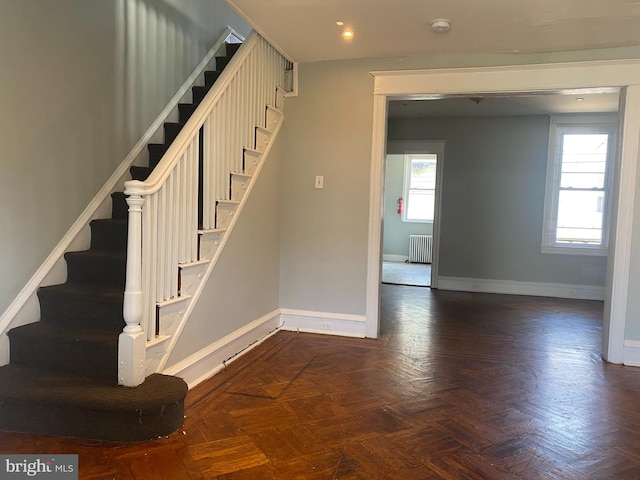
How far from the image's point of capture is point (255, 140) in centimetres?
359

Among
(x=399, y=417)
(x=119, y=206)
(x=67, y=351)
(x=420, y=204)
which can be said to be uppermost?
(x=420, y=204)

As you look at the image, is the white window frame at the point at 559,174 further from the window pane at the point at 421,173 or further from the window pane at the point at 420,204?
the window pane at the point at 421,173

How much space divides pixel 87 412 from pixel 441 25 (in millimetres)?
3127

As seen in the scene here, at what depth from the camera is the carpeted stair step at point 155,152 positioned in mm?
3451

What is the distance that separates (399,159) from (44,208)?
8060 mm

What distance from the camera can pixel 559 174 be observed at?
634 centimetres

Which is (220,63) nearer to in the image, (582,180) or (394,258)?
(582,180)

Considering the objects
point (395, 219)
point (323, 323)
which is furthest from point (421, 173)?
point (323, 323)

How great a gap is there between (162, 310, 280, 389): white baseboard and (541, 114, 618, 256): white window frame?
4433mm

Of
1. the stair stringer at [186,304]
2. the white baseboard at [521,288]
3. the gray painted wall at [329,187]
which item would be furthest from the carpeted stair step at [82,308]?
the white baseboard at [521,288]

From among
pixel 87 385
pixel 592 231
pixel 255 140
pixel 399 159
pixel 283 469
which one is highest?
pixel 399 159

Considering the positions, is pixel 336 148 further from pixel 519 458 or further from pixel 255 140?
pixel 519 458

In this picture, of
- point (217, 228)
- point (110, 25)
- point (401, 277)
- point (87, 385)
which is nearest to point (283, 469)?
point (87, 385)

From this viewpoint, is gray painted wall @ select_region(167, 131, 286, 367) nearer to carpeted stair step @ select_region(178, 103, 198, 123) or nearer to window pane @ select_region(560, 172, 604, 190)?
carpeted stair step @ select_region(178, 103, 198, 123)
